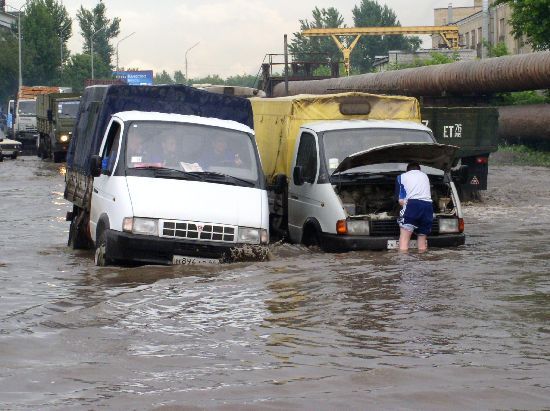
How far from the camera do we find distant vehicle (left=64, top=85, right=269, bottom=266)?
12.2 metres

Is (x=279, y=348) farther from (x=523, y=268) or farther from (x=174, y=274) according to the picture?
(x=523, y=268)

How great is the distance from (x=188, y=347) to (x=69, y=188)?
844 cm

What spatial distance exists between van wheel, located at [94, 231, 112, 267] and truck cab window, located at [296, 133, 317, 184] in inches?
121

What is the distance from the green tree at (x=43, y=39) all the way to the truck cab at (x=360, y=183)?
7668 cm

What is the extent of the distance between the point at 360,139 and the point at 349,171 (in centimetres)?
85

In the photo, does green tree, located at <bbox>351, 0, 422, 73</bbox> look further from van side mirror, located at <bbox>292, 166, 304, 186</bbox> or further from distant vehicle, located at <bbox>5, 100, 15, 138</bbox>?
van side mirror, located at <bbox>292, 166, 304, 186</bbox>

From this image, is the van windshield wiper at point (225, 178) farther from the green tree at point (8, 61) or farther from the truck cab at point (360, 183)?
the green tree at point (8, 61)

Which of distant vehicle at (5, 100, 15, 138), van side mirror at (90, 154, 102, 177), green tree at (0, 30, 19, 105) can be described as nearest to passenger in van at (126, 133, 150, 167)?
van side mirror at (90, 154, 102, 177)

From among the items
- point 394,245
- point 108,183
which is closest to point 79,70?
point 394,245

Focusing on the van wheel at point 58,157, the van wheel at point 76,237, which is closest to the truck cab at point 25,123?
the van wheel at point 58,157

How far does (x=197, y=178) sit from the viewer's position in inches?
503

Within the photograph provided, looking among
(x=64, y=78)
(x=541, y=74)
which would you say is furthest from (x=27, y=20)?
(x=541, y=74)

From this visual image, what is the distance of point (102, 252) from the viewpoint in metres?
12.8

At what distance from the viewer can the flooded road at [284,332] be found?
275 inches
